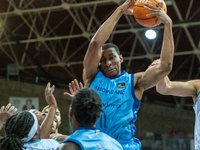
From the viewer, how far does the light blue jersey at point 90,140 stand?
7.01 feet

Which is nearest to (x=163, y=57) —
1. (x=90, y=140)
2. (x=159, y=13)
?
(x=159, y=13)

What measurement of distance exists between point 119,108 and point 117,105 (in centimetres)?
4

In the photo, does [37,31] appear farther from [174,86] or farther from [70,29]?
[174,86]

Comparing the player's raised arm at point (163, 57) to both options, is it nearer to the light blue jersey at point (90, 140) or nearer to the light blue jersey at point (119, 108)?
the light blue jersey at point (119, 108)

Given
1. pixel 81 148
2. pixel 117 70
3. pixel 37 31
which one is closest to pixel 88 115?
pixel 81 148

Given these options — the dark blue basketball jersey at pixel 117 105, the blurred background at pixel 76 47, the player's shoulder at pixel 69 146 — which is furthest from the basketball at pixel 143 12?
the blurred background at pixel 76 47

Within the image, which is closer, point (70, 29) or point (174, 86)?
point (174, 86)

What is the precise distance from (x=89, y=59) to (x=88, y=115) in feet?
4.15

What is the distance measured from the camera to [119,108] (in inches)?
131

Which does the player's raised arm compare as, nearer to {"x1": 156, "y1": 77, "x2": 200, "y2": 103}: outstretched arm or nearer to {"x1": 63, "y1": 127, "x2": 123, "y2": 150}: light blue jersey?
{"x1": 156, "y1": 77, "x2": 200, "y2": 103}: outstretched arm

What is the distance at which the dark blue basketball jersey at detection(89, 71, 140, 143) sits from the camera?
3.27 metres

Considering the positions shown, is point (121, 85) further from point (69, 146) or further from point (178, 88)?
point (69, 146)

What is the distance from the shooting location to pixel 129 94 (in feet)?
11.2

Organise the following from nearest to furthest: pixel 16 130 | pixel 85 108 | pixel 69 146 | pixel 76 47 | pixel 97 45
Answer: pixel 69 146 → pixel 85 108 → pixel 16 130 → pixel 97 45 → pixel 76 47
